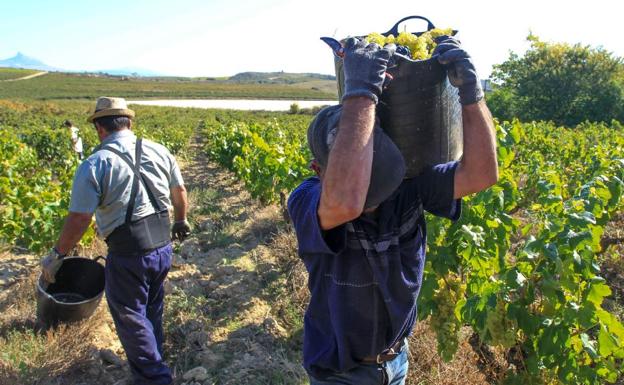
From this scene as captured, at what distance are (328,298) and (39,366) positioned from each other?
10.2 feet

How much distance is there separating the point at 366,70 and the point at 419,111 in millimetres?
320

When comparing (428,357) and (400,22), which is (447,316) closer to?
(428,357)

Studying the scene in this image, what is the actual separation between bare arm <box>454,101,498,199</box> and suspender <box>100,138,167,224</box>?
246cm

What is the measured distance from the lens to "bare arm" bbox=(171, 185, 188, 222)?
4086 millimetres

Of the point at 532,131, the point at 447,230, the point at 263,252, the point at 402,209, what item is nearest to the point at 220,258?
the point at 263,252

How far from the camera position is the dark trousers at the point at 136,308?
11.5ft

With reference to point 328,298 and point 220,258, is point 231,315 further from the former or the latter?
point 328,298

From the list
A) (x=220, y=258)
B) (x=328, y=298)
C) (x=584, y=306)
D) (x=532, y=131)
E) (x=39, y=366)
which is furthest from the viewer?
(x=532, y=131)

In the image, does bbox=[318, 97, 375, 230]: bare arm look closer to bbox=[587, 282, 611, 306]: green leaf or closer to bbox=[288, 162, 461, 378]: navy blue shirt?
bbox=[288, 162, 461, 378]: navy blue shirt

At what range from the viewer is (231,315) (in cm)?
491

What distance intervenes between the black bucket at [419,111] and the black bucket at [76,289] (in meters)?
3.45

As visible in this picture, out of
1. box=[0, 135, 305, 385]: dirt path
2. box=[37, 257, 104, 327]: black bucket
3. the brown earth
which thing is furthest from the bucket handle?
box=[37, 257, 104, 327]: black bucket

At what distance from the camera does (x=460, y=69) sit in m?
1.68

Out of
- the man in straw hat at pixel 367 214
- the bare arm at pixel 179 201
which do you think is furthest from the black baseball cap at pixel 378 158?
the bare arm at pixel 179 201
